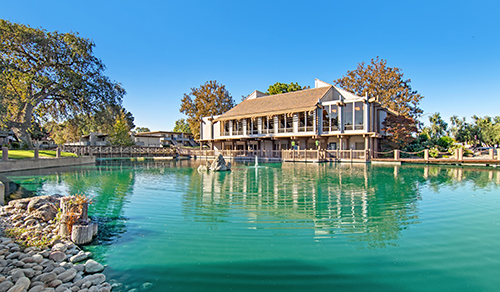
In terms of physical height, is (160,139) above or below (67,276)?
above

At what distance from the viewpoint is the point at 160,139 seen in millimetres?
56969

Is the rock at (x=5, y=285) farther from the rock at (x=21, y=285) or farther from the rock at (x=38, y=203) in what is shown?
the rock at (x=38, y=203)

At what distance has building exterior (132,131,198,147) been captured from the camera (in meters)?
56.2

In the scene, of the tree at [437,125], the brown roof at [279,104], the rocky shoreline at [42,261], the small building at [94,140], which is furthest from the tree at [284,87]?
the rocky shoreline at [42,261]

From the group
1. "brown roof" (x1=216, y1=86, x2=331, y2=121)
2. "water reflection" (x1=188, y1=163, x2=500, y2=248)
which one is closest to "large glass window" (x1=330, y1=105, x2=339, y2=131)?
"brown roof" (x1=216, y1=86, x2=331, y2=121)

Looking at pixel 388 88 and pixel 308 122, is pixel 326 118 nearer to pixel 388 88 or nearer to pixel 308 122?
pixel 308 122

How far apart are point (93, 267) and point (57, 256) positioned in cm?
82

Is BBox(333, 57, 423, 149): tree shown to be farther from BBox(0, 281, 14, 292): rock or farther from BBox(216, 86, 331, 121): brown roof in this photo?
BBox(0, 281, 14, 292): rock

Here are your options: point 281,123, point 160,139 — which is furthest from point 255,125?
point 160,139

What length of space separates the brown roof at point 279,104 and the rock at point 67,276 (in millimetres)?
27617

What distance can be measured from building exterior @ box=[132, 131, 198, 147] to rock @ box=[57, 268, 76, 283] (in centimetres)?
5399

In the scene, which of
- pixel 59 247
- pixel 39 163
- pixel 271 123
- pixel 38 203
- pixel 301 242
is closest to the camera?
pixel 59 247

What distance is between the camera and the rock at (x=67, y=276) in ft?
12.0

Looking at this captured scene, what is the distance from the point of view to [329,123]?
2947 cm
